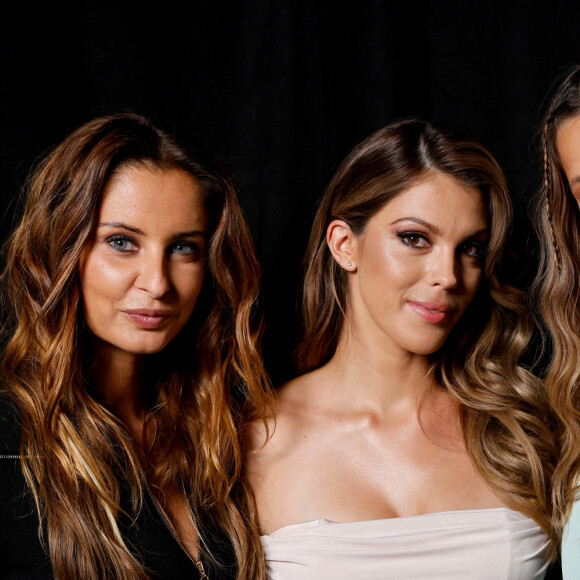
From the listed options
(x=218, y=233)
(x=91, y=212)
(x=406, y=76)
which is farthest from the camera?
(x=406, y=76)

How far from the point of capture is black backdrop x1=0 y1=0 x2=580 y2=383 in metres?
3.00

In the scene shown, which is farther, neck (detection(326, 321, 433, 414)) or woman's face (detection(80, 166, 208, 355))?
neck (detection(326, 321, 433, 414))

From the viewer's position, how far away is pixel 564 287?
2529 mm

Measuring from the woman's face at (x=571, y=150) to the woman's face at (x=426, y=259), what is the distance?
315 mm

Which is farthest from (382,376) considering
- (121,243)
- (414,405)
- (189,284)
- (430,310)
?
(121,243)

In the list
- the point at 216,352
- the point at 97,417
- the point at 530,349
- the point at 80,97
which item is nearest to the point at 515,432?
the point at 530,349

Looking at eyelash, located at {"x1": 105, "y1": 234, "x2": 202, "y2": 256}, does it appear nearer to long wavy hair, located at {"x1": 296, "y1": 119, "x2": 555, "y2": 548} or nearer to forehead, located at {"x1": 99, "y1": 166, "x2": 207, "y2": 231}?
forehead, located at {"x1": 99, "y1": 166, "x2": 207, "y2": 231}

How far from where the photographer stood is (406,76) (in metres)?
3.10

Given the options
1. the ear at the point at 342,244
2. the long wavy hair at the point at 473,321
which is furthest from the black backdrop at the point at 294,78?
the ear at the point at 342,244

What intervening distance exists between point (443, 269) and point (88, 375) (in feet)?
3.49

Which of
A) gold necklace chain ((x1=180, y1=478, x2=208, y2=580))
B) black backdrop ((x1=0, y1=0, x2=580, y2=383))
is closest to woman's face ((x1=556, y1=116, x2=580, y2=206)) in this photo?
black backdrop ((x1=0, y1=0, x2=580, y2=383))

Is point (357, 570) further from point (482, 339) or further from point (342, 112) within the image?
point (342, 112)

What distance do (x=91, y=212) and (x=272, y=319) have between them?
1.03 metres

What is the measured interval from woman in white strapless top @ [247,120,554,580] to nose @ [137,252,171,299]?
634mm
